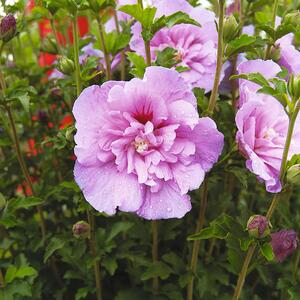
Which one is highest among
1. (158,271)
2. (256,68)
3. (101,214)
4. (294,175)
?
(256,68)

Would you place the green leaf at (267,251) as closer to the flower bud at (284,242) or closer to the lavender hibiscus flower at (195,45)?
the flower bud at (284,242)

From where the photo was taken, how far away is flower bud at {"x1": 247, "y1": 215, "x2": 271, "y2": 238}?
70 centimetres

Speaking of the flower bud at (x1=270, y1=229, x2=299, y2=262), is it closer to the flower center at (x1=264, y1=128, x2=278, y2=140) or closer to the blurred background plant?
the blurred background plant

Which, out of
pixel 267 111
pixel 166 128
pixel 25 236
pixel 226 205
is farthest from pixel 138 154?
pixel 25 236

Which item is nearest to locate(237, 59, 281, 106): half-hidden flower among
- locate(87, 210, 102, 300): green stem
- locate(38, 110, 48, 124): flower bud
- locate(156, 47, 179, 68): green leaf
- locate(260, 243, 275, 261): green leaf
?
locate(156, 47, 179, 68): green leaf

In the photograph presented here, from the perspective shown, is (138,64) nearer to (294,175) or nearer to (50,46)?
(294,175)

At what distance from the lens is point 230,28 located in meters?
0.74

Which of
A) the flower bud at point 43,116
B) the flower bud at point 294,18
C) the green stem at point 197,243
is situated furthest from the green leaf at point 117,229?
the flower bud at point 294,18

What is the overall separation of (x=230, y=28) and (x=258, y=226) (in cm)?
28

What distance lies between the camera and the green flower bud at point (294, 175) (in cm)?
67

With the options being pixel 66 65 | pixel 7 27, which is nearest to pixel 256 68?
pixel 66 65

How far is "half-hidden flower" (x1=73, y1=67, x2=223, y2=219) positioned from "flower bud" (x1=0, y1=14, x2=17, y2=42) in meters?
0.23

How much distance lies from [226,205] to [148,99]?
389 mm

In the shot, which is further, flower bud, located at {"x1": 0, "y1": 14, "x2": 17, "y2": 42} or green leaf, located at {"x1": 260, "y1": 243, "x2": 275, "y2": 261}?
flower bud, located at {"x1": 0, "y1": 14, "x2": 17, "y2": 42}
